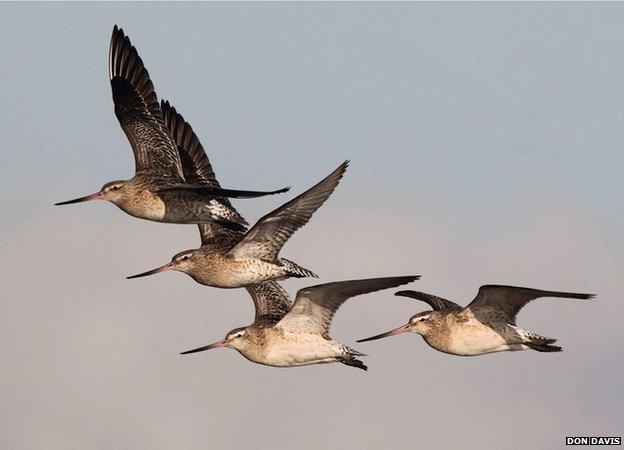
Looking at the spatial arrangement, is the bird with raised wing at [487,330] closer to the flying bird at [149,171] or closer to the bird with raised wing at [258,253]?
the bird with raised wing at [258,253]

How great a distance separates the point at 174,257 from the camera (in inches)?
885

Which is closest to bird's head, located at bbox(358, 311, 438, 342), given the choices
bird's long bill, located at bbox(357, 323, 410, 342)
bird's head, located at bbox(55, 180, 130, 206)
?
bird's long bill, located at bbox(357, 323, 410, 342)

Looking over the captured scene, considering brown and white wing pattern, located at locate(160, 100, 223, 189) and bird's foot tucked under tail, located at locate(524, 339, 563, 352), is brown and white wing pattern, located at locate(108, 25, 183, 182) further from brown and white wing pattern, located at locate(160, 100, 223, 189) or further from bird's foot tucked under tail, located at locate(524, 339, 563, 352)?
bird's foot tucked under tail, located at locate(524, 339, 563, 352)

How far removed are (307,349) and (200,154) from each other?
22.3ft

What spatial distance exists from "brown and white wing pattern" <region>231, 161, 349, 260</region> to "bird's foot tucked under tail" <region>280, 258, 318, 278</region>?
20cm

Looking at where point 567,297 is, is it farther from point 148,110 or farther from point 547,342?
point 148,110

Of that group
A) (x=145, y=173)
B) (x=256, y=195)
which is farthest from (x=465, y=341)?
(x=145, y=173)

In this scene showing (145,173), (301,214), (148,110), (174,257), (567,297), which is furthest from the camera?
(148,110)

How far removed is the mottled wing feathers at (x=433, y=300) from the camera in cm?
2272

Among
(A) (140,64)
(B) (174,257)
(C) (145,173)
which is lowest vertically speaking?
(B) (174,257)

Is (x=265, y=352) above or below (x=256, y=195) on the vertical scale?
below

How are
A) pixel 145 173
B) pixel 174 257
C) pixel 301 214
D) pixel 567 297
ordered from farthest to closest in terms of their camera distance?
1. pixel 145 173
2. pixel 174 257
3. pixel 301 214
4. pixel 567 297

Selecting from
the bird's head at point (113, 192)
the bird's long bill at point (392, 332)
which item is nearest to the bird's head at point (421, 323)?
the bird's long bill at point (392, 332)

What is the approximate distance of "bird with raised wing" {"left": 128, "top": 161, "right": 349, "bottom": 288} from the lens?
20.7 m
